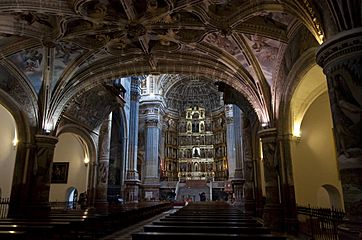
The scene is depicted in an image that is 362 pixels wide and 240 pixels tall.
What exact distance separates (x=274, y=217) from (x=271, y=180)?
3.70 ft

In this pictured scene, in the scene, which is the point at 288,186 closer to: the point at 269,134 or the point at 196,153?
the point at 269,134

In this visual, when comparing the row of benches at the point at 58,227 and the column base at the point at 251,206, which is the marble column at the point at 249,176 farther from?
the row of benches at the point at 58,227

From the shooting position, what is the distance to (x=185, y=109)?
4022 centimetres

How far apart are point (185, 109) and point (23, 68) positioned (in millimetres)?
29519

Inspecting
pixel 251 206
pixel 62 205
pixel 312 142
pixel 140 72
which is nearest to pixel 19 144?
pixel 140 72

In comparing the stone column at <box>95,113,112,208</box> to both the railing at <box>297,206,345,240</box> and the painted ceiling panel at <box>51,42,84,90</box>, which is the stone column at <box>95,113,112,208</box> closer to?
the painted ceiling panel at <box>51,42,84,90</box>

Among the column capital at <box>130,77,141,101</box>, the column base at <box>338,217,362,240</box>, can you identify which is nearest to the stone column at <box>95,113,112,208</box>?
the column capital at <box>130,77,141,101</box>

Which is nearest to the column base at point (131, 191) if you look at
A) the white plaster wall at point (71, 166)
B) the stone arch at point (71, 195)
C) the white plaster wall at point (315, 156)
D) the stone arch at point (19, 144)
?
the white plaster wall at point (71, 166)

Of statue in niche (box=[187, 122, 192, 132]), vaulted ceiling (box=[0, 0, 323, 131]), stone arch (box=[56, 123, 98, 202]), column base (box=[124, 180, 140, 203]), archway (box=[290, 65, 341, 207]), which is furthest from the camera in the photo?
statue in niche (box=[187, 122, 192, 132])

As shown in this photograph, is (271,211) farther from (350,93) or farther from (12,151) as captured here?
(12,151)

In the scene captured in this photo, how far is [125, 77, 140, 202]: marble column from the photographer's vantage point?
21.0m

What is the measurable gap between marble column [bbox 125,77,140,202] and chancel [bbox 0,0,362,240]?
12.4ft

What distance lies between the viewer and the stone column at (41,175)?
11.0 metres

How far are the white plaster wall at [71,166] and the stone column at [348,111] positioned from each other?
55.5ft
